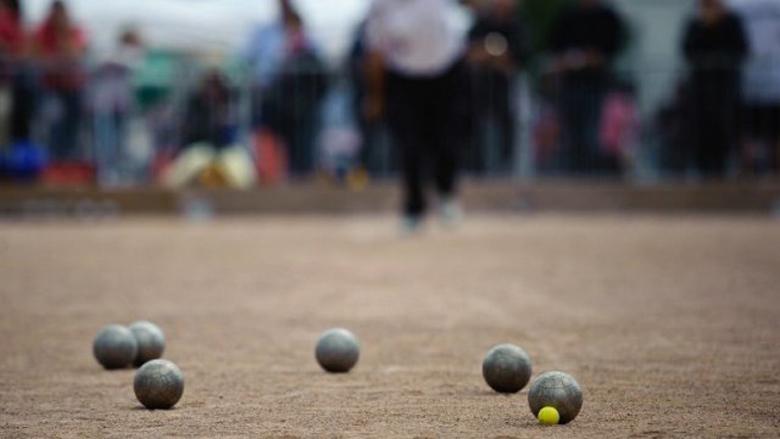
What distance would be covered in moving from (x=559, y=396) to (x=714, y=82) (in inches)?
584

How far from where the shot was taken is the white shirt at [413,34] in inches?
567

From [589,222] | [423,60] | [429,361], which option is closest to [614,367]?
[429,361]

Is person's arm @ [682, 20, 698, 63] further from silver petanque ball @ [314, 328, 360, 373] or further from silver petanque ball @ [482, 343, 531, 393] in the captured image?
silver petanque ball @ [482, 343, 531, 393]

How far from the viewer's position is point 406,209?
14.8 meters

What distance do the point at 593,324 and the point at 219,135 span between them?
11.7 meters

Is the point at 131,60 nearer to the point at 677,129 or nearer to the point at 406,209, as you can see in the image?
the point at 406,209

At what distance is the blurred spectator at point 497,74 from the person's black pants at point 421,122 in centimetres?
310

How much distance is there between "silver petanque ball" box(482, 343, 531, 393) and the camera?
5.35 m

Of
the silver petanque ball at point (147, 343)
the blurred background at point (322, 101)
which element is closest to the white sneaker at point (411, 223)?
the blurred background at point (322, 101)

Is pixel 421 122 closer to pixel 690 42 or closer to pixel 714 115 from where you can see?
pixel 690 42

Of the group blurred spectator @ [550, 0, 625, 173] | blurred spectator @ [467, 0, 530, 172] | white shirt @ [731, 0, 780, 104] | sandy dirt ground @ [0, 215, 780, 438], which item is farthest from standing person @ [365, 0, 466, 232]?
white shirt @ [731, 0, 780, 104]

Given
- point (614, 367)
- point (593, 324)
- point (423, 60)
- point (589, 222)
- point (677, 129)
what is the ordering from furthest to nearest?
point (677, 129), point (589, 222), point (423, 60), point (593, 324), point (614, 367)

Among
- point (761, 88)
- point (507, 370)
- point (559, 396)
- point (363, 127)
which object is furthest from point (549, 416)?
point (761, 88)

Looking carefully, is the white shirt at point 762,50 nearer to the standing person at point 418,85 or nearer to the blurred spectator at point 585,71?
the blurred spectator at point 585,71
